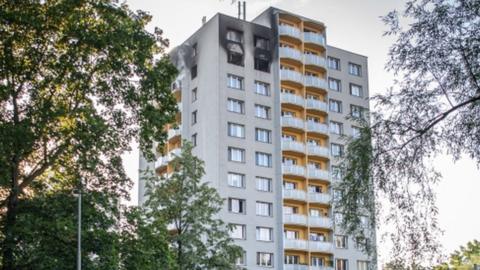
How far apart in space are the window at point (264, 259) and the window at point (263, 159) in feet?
26.6

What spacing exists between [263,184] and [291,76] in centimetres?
1162

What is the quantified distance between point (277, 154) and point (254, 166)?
3.07 meters

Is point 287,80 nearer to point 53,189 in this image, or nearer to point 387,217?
point 53,189

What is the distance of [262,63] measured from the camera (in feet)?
237

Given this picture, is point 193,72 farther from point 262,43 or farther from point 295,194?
point 295,194

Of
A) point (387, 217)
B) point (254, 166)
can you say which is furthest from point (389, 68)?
point (254, 166)

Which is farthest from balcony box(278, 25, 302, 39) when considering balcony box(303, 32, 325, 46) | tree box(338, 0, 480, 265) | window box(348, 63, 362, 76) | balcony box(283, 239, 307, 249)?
tree box(338, 0, 480, 265)

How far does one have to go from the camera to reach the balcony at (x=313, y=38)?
7544cm

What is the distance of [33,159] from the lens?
93.1 feet

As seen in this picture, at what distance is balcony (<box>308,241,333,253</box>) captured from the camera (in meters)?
69.1

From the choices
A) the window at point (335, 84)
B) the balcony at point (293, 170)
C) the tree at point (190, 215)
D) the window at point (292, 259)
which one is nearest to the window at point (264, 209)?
the balcony at point (293, 170)

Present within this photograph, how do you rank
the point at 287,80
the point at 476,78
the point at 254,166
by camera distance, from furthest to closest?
the point at 287,80, the point at 254,166, the point at 476,78

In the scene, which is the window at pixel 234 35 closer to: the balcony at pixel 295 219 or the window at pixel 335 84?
the window at pixel 335 84

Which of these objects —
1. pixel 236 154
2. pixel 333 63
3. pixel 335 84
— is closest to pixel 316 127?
pixel 335 84
